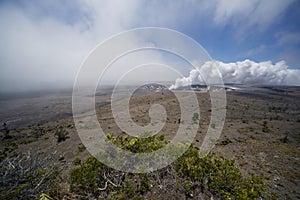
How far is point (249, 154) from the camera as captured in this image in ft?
36.1

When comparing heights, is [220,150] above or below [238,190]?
below

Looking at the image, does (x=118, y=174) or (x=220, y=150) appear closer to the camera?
(x=118, y=174)

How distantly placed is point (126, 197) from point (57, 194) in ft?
8.05

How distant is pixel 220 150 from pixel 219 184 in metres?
7.24

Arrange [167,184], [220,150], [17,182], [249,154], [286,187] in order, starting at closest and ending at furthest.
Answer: [17,182], [167,184], [286,187], [249,154], [220,150]

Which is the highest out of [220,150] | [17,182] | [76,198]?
[17,182]

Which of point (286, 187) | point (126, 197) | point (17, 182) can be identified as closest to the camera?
point (17, 182)

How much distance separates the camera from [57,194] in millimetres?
5570

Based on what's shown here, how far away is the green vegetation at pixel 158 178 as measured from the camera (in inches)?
216

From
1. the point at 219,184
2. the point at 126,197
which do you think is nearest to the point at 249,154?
the point at 219,184

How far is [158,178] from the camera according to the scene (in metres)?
6.07

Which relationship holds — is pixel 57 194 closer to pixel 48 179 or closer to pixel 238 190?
pixel 48 179

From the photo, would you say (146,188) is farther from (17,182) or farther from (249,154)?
(249,154)

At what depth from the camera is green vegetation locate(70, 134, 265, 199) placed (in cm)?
550
